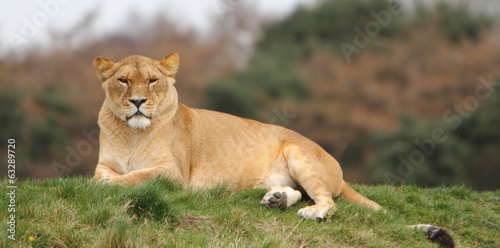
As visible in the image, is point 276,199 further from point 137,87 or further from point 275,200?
point 137,87

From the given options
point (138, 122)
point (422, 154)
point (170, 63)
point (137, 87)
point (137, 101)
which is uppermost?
point (170, 63)

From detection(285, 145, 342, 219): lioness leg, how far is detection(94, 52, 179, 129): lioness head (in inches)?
50.4

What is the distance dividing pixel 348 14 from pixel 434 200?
43.3 feet

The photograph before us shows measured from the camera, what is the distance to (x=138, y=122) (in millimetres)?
5418

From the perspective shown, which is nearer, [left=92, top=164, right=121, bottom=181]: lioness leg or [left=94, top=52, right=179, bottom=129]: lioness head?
[left=92, top=164, right=121, bottom=181]: lioness leg

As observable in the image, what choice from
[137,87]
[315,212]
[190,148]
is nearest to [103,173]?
[137,87]

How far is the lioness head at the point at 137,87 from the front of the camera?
538 centimetres

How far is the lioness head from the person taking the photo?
538cm

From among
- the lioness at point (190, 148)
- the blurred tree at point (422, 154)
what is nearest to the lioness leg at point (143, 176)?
the lioness at point (190, 148)

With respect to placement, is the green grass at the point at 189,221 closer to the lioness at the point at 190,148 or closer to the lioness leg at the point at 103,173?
the lioness at the point at 190,148

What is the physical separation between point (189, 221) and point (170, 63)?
173 centimetres

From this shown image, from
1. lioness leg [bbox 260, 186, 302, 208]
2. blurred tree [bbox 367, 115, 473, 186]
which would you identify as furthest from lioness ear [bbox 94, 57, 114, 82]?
blurred tree [bbox 367, 115, 473, 186]

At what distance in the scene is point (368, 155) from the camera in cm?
1573

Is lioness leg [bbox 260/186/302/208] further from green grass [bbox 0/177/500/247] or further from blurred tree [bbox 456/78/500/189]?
blurred tree [bbox 456/78/500/189]
